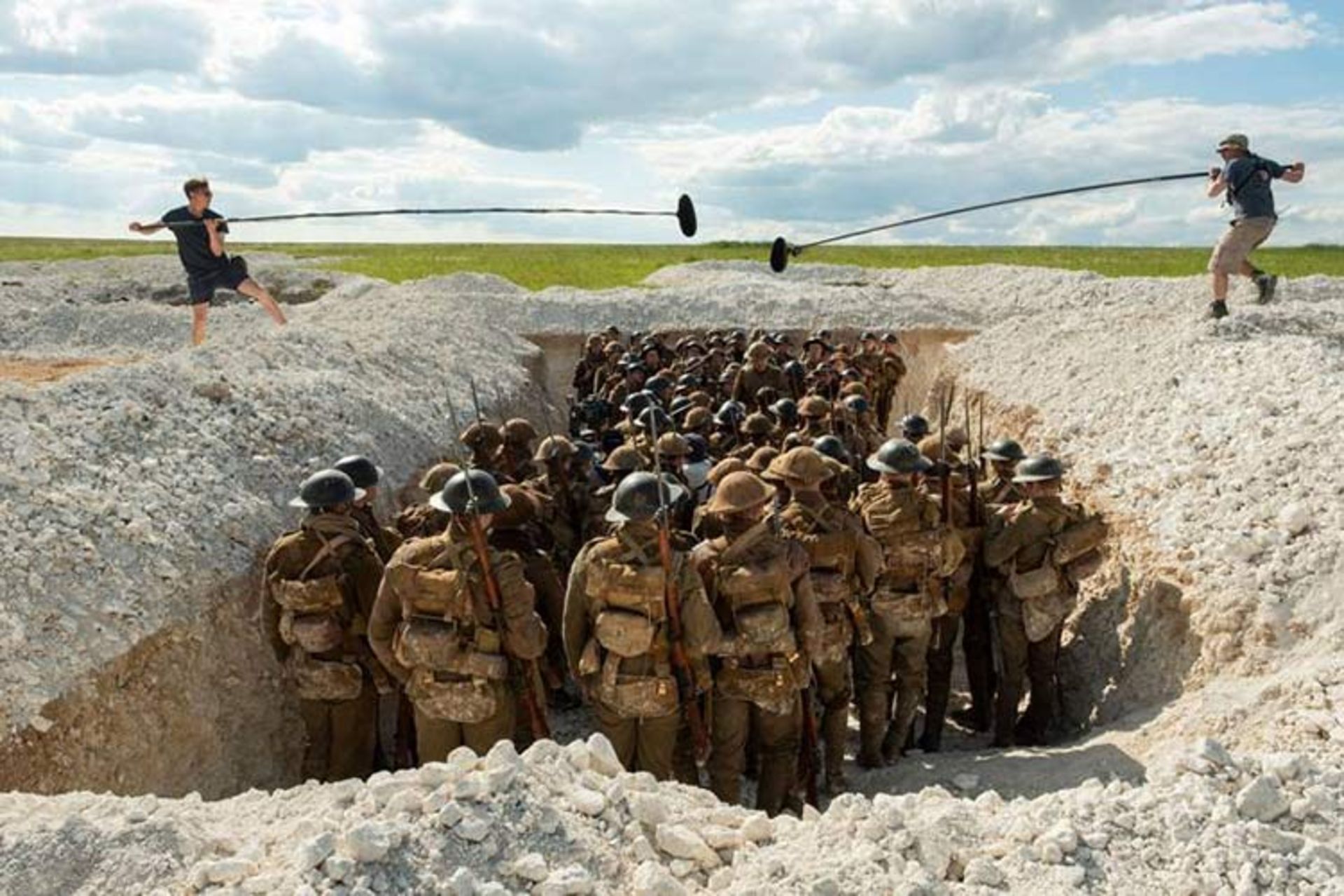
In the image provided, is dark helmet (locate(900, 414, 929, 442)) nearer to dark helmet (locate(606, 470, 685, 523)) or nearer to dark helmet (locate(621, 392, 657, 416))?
dark helmet (locate(621, 392, 657, 416))

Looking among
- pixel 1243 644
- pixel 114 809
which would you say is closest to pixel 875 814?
pixel 114 809

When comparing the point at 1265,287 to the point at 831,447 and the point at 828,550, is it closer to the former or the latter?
the point at 831,447

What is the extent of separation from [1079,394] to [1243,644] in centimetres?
702

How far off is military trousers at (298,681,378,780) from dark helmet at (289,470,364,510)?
127 centimetres

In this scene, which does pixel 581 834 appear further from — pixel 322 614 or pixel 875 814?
pixel 322 614

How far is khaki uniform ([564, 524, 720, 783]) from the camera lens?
625 cm

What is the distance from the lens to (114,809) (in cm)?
503

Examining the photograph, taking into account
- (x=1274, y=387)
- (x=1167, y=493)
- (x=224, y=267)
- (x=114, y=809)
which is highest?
(x=224, y=267)

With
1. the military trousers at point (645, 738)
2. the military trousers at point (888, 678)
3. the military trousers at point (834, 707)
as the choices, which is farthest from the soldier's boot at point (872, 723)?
the military trousers at point (645, 738)

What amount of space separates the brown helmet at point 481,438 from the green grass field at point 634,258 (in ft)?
132

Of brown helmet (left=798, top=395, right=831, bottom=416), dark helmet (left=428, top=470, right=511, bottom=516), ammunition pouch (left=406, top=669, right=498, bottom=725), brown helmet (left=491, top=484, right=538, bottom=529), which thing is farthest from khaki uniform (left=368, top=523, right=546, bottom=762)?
brown helmet (left=798, top=395, right=831, bottom=416)

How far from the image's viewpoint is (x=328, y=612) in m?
7.04

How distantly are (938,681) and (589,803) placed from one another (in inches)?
200

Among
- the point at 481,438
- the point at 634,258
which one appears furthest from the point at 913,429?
the point at 634,258
